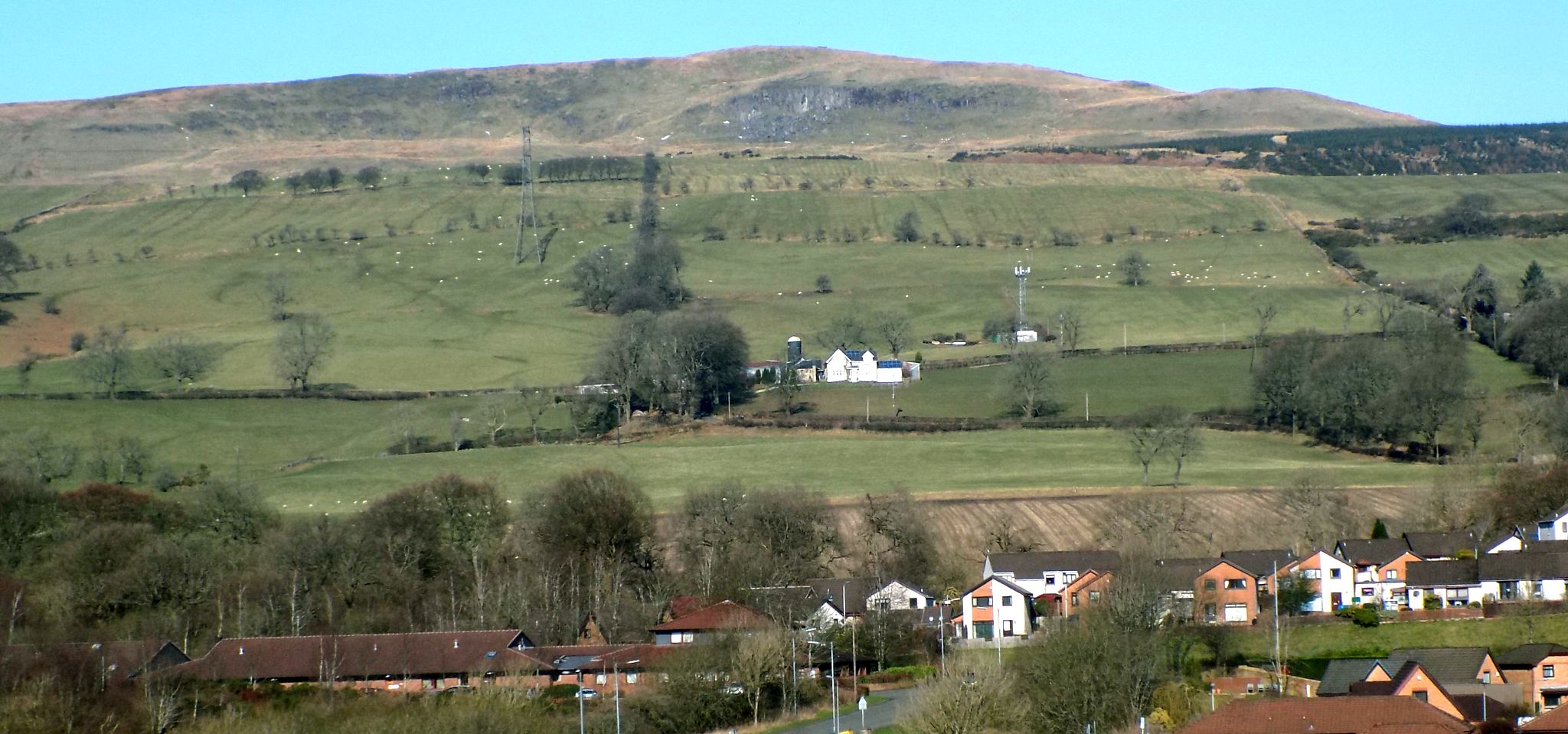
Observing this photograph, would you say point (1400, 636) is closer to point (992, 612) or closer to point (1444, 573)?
point (1444, 573)

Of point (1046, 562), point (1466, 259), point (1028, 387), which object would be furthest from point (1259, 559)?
point (1466, 259)

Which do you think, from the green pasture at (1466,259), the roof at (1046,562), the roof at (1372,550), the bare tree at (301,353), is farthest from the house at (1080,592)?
the green pasture at (1466,259)

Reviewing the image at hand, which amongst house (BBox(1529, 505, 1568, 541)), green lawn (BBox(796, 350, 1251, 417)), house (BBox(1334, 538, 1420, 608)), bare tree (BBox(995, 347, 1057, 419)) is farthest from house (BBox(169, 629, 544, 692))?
bare tree (BBox(995, 347, 1057, 419))

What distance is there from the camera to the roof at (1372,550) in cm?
6844

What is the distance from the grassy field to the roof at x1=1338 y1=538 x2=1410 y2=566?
25.4 feet

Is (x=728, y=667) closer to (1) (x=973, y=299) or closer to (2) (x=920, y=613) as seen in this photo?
(2) (x=920, y=613)

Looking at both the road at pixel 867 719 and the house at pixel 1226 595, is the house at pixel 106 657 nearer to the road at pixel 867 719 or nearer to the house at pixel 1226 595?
the road at pixel 867 719

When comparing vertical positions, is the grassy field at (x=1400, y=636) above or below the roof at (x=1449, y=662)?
below

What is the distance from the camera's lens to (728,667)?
53.1m

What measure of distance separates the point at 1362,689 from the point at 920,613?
855 inches

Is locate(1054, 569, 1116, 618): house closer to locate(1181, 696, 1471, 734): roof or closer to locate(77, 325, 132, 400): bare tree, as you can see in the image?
locate(1181, 696, 1471, 734): roof

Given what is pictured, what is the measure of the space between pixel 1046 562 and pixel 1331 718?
107ft

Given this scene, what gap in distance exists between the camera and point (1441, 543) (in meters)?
69.8

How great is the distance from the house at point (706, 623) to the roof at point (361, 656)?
5013mm
